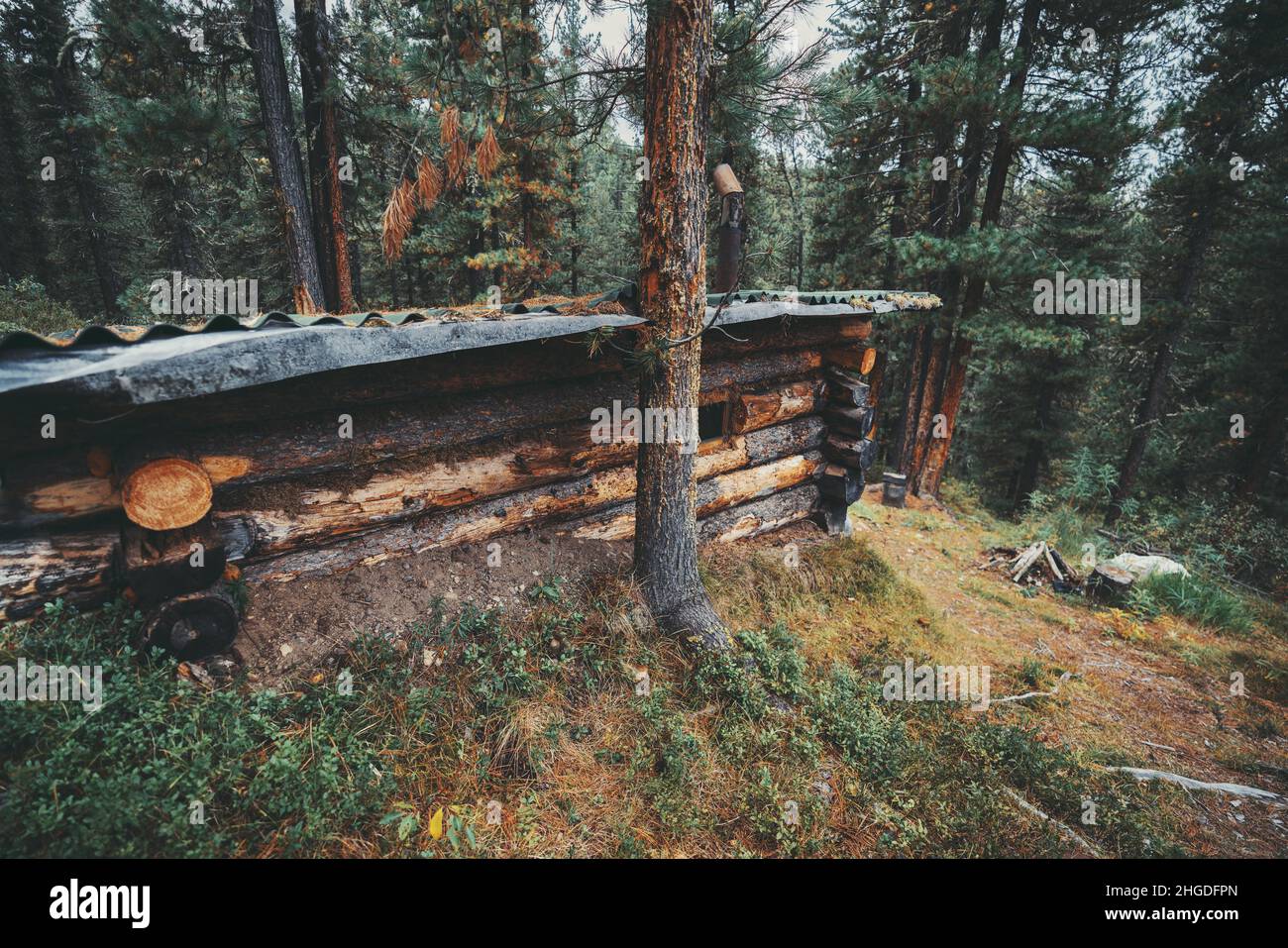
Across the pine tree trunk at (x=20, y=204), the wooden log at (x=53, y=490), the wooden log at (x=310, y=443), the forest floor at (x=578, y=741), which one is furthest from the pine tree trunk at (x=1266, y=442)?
the pine tree trunk at (x=20, y=204)

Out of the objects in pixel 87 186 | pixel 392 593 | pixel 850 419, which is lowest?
pixel 392 593

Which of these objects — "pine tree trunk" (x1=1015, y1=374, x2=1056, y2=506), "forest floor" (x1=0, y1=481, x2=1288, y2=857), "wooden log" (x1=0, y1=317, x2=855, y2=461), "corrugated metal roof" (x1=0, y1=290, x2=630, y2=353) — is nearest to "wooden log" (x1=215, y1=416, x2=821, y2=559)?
"forest floor" (x1=0, y1=481, x2=1288, y2=857)

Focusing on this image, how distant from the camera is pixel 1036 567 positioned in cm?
845

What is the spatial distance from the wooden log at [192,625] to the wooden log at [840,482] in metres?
6.40

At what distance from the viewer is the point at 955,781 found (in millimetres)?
3605

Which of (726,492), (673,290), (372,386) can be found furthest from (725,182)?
(372,386)

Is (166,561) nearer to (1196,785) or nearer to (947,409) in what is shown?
(1196,785)

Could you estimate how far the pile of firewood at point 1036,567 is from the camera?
8.13 meters

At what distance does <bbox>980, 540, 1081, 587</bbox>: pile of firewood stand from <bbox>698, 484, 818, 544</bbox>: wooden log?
4.17 meters

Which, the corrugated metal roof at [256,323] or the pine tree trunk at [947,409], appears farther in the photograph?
the pine tree trunk at [947,409]

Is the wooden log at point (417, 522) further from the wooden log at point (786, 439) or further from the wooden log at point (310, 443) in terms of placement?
the wooden log at point (786, 439)

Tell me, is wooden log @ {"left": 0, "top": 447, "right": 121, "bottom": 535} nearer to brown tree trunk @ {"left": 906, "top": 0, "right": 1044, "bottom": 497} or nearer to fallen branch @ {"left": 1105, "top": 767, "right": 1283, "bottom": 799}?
fallen branch @ {"left": 1105, "top": 767, "right": 1283, "bottom": 799}

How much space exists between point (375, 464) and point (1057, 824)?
5472 millimetres

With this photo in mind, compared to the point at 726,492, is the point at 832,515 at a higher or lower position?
lower
